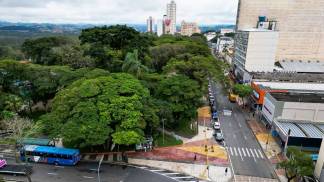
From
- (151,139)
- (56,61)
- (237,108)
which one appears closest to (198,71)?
(237,108)

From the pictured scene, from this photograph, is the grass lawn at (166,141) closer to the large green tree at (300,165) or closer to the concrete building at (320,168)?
the large green tree at (300,165)

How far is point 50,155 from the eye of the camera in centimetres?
3697

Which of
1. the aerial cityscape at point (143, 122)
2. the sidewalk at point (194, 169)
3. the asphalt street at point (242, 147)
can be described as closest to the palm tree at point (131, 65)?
the aerial cityscape at point (143, 122)

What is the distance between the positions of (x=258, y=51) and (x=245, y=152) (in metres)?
48.8

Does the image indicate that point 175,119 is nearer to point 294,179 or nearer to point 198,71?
point 198,71

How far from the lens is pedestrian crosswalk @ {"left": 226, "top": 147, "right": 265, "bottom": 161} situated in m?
40.7

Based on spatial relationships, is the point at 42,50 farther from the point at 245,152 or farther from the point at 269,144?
Answer: the point at 269,144

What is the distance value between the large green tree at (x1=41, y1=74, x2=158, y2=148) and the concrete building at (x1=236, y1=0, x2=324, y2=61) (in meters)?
89.8

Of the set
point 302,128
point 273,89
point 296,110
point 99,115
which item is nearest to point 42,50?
point 99,115

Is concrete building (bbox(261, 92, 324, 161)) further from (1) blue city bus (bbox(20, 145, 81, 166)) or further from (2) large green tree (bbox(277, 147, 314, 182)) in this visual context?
(1) blue city bus (bbox(20, 145, 81, 166))

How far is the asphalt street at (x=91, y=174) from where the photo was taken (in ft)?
110

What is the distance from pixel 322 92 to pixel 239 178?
39.0 m

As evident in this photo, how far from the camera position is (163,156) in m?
40.0

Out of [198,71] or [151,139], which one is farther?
[198,71]
